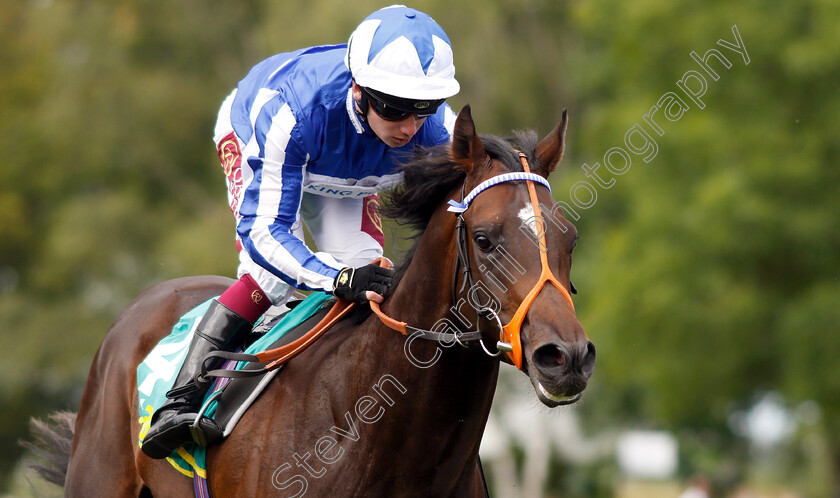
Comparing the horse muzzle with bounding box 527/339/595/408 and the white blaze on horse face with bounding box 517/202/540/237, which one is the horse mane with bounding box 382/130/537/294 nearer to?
the white blaze on horse face with bounding box 517/202/540/237

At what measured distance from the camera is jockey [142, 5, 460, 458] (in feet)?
12.7

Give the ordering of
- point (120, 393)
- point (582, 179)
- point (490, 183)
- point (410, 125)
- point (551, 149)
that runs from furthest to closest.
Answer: point (582, 179)
point (120, 393)
point (410, 125)
point (551, 149)
point (490, 183)

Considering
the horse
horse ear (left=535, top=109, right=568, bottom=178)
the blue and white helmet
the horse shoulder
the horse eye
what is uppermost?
the blue and white helmet

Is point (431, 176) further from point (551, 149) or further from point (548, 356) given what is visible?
point (548, 356)

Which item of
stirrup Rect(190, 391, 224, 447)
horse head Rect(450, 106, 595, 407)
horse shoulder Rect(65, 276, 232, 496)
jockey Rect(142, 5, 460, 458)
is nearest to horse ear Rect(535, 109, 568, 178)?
horse head Rect(450, 106, 595, 407)

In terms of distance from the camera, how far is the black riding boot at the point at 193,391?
414 centimetres

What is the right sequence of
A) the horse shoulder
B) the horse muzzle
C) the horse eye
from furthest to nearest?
the horse shoulder
the horse eye
the horse muzzle

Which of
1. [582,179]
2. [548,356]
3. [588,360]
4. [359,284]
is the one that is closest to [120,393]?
[359,284]

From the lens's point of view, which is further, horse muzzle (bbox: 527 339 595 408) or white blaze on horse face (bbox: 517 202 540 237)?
white blaze on horse face (bbox: 517 202 540 237)

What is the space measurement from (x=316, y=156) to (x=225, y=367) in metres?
1.05

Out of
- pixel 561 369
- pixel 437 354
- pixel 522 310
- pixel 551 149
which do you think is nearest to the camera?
pixel 561 369

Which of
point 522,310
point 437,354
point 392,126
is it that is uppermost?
point 392,126

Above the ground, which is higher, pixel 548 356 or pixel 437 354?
pixel 548 356

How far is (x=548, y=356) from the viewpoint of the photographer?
305cm
